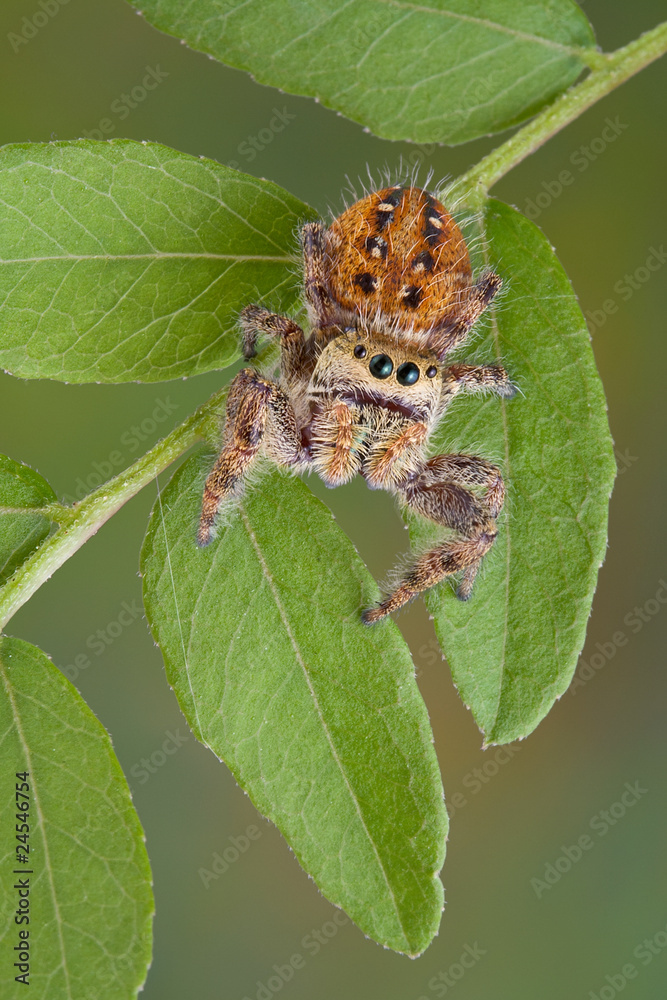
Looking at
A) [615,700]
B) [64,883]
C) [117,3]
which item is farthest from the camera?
Answer: [615,700]

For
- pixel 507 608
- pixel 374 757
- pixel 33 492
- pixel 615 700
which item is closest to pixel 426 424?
pixel 507 608

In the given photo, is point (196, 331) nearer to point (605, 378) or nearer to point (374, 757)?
point (374, 757)

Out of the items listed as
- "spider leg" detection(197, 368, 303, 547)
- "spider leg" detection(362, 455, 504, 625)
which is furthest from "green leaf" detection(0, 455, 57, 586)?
"spider leg" detection(362, 455, 504, 625)

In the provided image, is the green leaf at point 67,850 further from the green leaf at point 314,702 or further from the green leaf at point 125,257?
the green leaf at point 125,257

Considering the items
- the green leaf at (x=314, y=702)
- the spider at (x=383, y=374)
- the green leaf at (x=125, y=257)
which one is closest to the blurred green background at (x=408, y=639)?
the spider at (x=383, y=374)

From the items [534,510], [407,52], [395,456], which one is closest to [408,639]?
[395,456]
